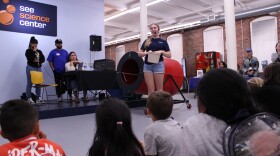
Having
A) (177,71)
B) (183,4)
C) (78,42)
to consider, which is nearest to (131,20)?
(183,4)

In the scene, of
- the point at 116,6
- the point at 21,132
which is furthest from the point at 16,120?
the point at 116,6

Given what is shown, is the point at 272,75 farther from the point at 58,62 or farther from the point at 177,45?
the point at 177,45

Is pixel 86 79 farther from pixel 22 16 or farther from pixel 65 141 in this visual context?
pixel 65 141

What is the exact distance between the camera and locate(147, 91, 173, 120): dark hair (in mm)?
1476

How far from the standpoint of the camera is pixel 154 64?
396 cm

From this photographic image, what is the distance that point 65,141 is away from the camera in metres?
2.48

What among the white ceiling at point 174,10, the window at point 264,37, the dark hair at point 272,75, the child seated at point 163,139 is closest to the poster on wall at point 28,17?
the white ceiling at point 174,10

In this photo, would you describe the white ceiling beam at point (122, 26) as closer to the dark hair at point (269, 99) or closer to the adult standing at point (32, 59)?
the adult standing at point (32, 59)

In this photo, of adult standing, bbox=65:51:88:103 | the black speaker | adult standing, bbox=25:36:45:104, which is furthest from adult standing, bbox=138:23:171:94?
the black speaker

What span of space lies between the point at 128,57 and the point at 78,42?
11.1 feet

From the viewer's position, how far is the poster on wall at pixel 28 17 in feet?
19.8

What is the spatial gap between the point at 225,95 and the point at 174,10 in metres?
10.2

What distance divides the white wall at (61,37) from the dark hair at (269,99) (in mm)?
6017

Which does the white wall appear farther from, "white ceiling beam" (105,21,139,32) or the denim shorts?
"white ceiling beam" (105,21,139,32)
